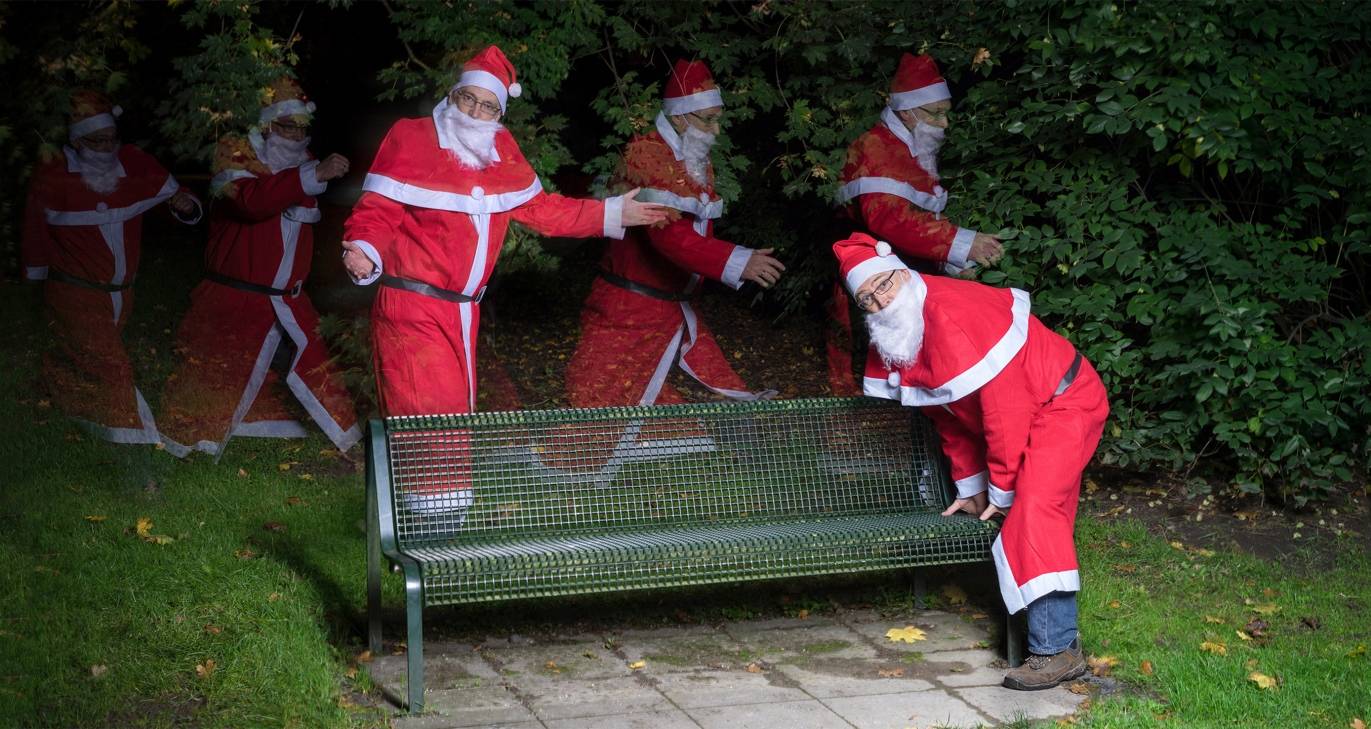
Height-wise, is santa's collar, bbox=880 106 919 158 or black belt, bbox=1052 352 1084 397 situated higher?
black belt, bbox=1052 352 1084 397

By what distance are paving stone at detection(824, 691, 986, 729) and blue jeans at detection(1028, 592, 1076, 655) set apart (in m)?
0.35

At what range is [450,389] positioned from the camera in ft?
18.7

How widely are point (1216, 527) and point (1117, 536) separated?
19.8 inches

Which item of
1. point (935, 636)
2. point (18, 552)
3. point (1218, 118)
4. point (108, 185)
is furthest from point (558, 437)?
point (108, 185)

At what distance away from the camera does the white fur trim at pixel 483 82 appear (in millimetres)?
5648

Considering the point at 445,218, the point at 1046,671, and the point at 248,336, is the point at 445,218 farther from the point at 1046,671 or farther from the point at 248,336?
the point at 1046,671

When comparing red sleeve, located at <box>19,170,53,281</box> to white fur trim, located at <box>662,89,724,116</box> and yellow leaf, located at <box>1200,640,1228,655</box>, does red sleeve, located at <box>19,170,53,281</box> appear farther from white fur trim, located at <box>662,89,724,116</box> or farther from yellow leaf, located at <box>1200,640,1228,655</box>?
yellow leaf, located at <box>1200,640,1228,655</box>

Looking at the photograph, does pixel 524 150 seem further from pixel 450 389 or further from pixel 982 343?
pixel 982 343

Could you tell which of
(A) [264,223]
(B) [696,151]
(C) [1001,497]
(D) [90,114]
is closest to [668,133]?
(B) [696,151]

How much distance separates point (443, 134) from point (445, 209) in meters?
0.31

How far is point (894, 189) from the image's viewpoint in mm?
6578

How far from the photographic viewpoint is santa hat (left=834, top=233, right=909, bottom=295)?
15.3ft

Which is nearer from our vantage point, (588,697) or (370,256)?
(588,697)

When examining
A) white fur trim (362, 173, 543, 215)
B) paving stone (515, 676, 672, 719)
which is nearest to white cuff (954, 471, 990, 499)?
paving stone (515, 676, 672, 719)
